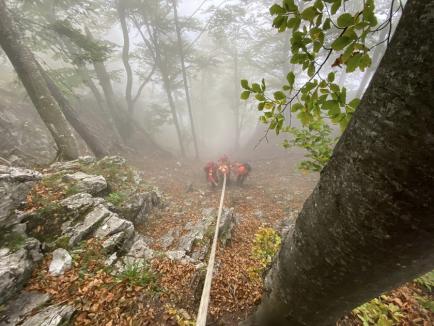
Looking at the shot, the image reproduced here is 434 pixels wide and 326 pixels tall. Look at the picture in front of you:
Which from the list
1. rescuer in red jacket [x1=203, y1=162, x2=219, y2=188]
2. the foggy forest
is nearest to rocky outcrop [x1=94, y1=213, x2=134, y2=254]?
the foggy forest

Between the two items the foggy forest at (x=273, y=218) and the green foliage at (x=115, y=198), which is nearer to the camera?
the foggy forest at (x=273, y=218)

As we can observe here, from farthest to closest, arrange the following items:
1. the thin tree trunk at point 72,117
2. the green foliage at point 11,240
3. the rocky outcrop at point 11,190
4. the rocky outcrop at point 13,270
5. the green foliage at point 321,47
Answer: the thin tree trunk at point 72,117
the rocky outcrop at point 11,190
the green foliage at point 11,240
the rocky outcrop at point 13,270
the green foliage at point 321,47

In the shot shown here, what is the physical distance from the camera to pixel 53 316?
291 centimetres

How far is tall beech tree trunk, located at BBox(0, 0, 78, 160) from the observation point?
22.2ft

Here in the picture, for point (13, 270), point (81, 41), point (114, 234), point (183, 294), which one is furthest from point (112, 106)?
point (183, 294)

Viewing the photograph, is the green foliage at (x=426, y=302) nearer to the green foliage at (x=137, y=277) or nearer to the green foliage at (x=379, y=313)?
→ the green foliage at (x=379, y=313)

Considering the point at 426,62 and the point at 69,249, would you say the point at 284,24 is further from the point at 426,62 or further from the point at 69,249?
the point at 69,249

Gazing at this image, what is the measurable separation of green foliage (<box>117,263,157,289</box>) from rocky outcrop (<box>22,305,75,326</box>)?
758 mm

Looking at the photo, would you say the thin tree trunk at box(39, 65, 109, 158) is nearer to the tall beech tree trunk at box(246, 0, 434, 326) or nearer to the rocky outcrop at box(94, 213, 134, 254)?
the rocky outcrop at box(94, 213, 134, 254)

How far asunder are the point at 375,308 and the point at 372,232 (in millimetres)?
3528

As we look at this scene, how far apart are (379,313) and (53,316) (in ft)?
14.3

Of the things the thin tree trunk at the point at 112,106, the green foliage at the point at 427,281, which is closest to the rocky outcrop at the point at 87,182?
the green foliage at the point at 427,281

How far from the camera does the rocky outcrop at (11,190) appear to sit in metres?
3.82

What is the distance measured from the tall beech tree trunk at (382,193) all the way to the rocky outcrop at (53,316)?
123 inches
